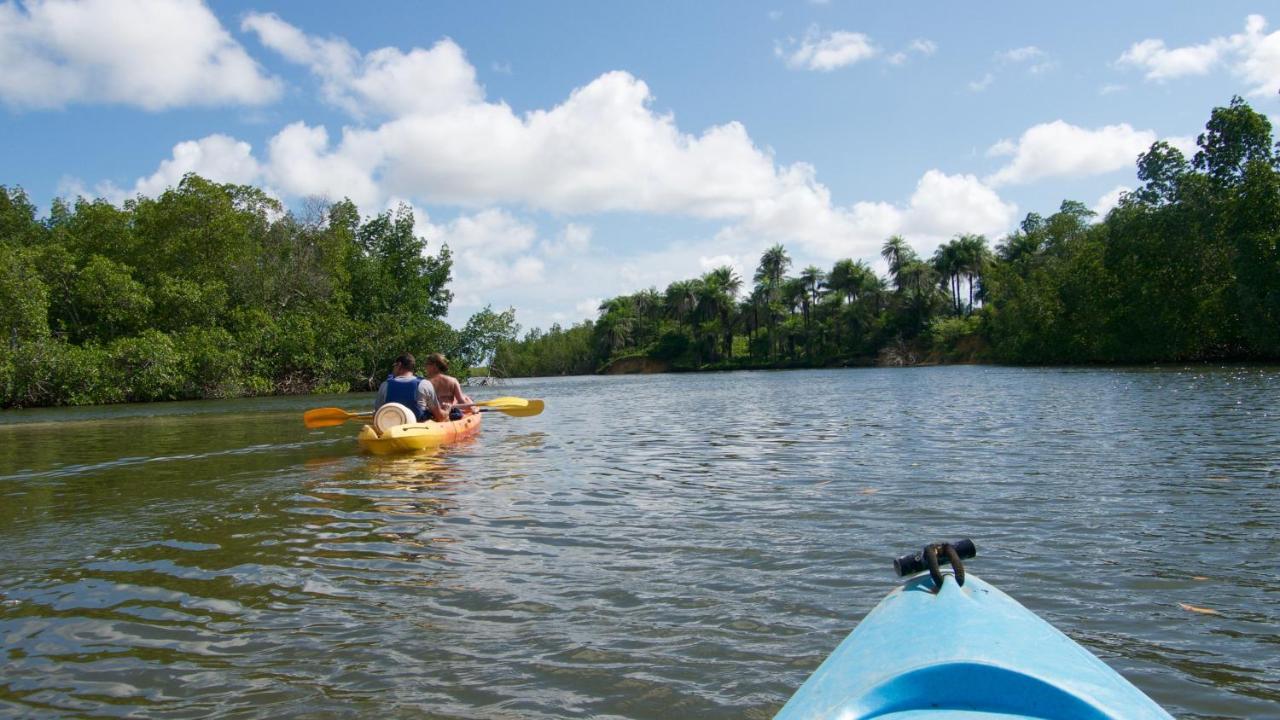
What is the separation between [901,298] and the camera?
83.3m

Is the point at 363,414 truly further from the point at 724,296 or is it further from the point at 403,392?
the point at 724,296

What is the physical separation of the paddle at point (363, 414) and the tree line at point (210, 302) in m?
24.7

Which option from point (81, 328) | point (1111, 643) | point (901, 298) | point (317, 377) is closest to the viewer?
point (1111, 643)

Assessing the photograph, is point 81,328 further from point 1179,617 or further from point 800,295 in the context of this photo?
point 800,295

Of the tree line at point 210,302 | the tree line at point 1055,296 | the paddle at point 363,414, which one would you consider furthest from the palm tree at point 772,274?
the paddle at point 363,414

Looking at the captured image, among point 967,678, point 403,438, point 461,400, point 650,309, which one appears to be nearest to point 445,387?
point 461,400

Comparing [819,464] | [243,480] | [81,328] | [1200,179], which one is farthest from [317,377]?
[1200,179]

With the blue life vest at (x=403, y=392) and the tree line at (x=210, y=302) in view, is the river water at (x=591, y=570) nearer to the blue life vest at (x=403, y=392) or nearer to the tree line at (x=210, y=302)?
the blue life vest at (x=403, y=392)

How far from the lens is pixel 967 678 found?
2.01 meters

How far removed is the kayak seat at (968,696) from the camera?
190 cm

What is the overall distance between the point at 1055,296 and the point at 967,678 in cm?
6141

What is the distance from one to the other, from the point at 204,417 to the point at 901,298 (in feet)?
241

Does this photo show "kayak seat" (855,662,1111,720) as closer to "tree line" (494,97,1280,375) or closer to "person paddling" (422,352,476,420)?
"person paddling" (422,352,476,420)

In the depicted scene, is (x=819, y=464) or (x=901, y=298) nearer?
(x=819, y=464)
